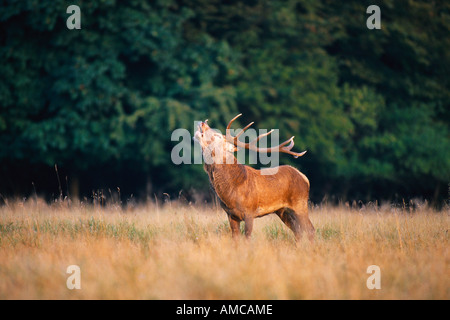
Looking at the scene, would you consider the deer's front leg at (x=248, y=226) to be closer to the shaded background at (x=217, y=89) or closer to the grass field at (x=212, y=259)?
the grass field at (x=212, y=259)

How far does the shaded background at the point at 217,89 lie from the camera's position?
13172 mm

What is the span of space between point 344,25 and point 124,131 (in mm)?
8117

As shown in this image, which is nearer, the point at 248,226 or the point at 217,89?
the point at 248,226

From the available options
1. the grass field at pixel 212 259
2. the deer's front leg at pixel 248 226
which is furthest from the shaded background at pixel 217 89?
the deer's front leg at pixel 248 226

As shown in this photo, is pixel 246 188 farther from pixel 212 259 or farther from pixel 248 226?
pixel 212 259

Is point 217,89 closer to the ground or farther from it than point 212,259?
farther from it

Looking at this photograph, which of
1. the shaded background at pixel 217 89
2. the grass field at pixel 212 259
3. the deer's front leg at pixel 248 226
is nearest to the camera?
the grass field at pixel 212 259

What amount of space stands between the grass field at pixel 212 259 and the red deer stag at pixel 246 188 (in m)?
0.33

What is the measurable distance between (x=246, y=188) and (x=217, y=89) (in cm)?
787

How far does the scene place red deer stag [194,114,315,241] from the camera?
5.94 metres

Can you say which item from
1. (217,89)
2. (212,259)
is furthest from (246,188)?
(217,89)

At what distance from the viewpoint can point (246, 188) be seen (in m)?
6.02

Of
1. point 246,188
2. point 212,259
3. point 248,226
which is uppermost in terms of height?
point 246,188

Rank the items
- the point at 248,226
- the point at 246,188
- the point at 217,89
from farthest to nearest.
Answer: the point at 217,89
the point at 246,188
the point at 248,226
